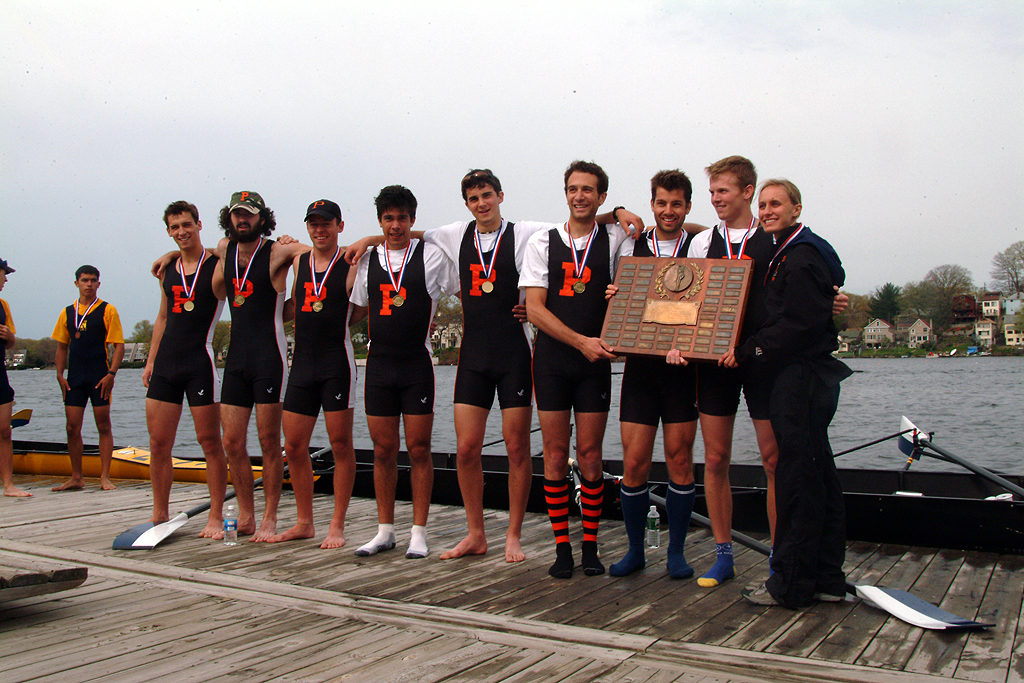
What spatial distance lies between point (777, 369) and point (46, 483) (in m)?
7.92

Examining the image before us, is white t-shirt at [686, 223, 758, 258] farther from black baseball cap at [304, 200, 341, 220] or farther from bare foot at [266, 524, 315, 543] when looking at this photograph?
bare foot at [266, 524, 315, 543]

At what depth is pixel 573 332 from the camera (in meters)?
4.53

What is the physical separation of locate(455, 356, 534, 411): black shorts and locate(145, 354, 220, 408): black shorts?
1.84 meters

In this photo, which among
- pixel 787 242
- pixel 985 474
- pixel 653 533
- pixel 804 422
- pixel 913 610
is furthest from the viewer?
pixel 985 474

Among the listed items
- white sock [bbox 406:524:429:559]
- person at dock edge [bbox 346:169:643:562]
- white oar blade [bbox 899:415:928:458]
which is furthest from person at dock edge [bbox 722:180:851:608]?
white oar blade [bbox 899:415:928:458]

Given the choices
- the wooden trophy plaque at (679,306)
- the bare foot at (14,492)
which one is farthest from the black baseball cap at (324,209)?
the bare foot at (14,492)

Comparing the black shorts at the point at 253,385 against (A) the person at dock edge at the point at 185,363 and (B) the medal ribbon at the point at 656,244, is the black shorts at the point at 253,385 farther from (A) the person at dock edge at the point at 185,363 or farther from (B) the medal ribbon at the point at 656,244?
(B) the medal ribbon at the point at 656,244

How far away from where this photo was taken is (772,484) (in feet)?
13.8

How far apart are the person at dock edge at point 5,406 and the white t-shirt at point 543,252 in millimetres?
5508

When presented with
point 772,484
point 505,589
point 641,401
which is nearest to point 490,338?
point 641,401

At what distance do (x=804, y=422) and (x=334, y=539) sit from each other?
10.0 feet

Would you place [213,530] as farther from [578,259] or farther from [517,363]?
[578,259]

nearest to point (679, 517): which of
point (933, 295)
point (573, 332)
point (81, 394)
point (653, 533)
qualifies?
point (653, 533)

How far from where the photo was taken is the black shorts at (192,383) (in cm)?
568
